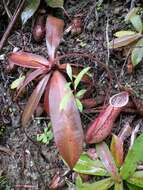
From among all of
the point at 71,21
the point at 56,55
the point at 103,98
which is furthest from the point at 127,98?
the point at 71,21

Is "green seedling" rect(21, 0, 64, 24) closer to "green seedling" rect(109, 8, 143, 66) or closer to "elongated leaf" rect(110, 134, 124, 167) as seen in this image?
"green seedling" rect(109, 8, 143, 66)

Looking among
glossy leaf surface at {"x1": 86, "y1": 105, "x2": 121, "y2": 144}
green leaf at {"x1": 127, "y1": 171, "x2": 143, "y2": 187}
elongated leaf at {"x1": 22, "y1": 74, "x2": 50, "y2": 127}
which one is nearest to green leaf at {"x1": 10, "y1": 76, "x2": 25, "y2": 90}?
elongated leaf at {"x1": 22, "y1": 74, "x2": 50, "y2": 127}

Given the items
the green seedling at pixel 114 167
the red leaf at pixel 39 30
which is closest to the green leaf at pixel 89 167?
the green seedling at pixel 114 167

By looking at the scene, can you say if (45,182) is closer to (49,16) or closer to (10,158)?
(10,158)

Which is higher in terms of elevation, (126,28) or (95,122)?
(126,28)

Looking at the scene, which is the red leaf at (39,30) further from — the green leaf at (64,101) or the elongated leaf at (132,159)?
the elongated leaf at (132,159)

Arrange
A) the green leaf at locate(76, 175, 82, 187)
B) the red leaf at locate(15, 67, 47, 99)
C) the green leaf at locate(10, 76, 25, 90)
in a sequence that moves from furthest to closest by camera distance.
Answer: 1. the green leaf at locate(10, 76, 25, 90)
2. the red leaf at locate(15, 67, 47, 99)
3. the green leaf at locate(76, 175, 82, 187)
